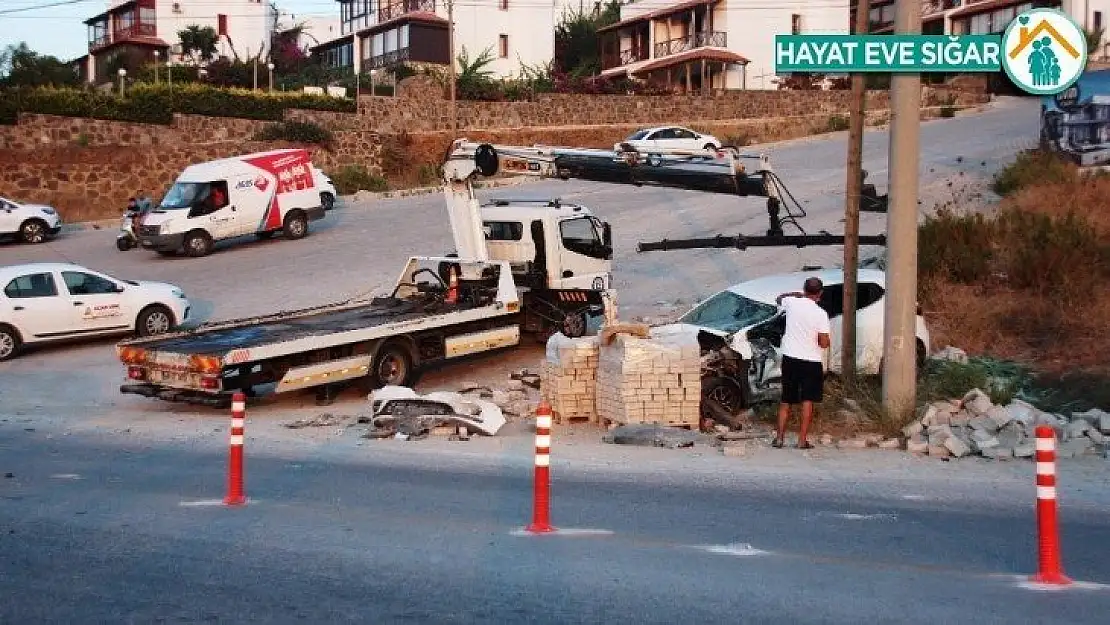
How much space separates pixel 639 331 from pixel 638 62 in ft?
200

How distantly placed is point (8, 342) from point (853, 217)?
574 inches

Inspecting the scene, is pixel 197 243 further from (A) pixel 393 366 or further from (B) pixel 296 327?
(A) pixel 393 366

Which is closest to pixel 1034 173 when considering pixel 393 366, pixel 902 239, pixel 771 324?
pixel 771 324

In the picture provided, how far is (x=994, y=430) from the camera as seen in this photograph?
44.0 feet

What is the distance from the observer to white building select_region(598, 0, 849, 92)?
6894 cm

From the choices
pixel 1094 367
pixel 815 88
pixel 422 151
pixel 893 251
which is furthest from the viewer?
pixel 815 88

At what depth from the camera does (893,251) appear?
14.1 meters

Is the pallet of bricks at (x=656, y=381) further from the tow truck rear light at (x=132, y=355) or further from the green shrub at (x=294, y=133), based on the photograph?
the green shrub at (x=294, y=133)

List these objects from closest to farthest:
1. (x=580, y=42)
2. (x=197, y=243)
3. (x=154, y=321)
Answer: (x=154, y=321) < (x=197, y=243) < (x=580, y=42)

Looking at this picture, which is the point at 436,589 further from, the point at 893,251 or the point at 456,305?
the point at 456,305

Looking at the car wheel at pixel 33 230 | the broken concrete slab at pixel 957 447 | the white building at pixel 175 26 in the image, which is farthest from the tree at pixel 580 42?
the broken concrete slab at pixel 957 447

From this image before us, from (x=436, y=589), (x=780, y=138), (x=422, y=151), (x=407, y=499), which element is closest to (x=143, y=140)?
(x=422, y=151)

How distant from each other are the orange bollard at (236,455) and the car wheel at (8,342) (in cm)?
1290

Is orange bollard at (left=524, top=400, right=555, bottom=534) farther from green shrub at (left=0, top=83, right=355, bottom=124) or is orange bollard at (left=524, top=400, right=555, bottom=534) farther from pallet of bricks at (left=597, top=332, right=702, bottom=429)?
green shrub at (left=0, top=83, right=355, bottom=124)
